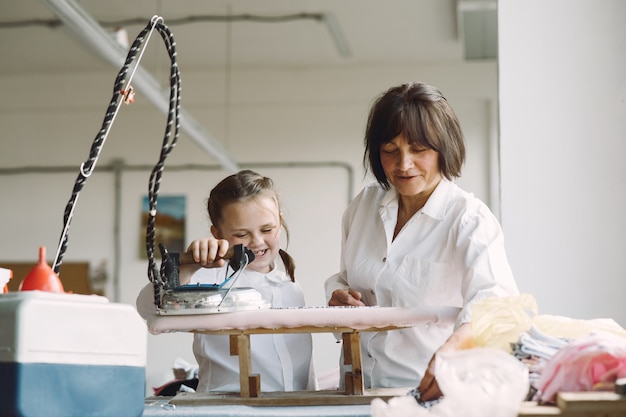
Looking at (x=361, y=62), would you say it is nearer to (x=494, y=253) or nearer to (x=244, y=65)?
(x=244, y=65)

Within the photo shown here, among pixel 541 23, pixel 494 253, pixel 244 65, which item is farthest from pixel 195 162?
pixel 494 253

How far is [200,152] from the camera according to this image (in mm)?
7125

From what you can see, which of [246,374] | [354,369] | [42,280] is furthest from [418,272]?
[42,280]

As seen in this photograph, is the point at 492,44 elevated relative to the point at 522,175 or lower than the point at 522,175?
elevated

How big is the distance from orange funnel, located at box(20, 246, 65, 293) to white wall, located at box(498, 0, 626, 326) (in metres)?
1.30

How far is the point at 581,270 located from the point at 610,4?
2.18 ft

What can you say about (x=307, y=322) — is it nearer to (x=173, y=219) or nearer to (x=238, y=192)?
(x=238, y=192)

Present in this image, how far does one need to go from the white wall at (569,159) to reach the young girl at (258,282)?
1.86ft

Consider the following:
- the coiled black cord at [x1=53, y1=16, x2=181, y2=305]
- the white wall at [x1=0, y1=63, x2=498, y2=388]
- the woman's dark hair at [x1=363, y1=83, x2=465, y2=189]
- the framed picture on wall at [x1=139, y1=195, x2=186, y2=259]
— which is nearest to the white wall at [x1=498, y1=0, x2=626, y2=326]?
the woman's dark hair at [x1=363, y1=83, x2=465, y2=189]

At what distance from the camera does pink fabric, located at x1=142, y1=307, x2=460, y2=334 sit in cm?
143

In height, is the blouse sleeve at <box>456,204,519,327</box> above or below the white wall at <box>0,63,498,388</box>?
below

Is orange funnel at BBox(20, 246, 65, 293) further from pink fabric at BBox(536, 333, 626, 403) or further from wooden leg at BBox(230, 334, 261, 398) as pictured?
pink fabric at BBox(536, 333, 626, 403)

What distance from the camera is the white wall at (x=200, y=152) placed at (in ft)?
22.4

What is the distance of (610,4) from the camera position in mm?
2131
